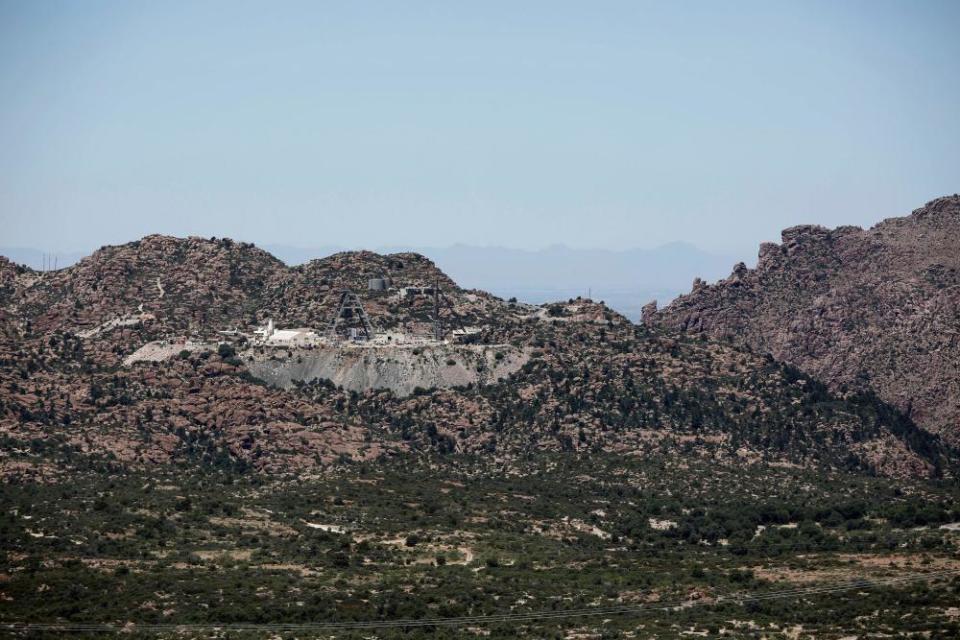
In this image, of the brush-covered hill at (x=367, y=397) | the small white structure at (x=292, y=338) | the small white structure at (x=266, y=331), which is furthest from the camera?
the small white structure at (x=266, y=331)

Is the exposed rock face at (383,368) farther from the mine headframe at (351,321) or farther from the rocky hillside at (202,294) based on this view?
the rocky hillside at (202,294)

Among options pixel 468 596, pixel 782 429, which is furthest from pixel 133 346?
pixel 468 596

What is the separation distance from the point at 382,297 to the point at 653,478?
42027mm

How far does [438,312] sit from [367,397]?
18490 mm

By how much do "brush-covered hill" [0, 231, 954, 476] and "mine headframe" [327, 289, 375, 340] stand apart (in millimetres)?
2647

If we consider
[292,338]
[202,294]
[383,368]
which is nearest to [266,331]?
[292,338]

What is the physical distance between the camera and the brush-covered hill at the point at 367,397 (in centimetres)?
15662

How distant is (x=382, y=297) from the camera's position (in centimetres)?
18762

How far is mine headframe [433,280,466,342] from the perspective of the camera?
18012 centimetres

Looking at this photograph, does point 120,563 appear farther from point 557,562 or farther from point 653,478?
point 653,478

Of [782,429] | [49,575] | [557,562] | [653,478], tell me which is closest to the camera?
[49,575]

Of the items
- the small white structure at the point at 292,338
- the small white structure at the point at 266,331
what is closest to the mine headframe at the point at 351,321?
the small white structure at the point at 292,338

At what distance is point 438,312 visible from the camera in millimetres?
185625

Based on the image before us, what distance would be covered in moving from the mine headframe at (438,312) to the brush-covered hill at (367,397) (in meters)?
1.16
